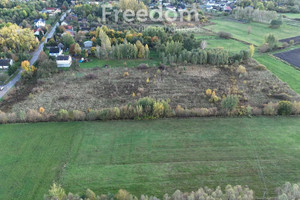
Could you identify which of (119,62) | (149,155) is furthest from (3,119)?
(119,62)

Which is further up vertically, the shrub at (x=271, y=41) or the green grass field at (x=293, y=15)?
the green grass field at (x=293, y=15)

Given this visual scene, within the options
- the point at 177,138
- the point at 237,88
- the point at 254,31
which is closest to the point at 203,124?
the point at 177,138

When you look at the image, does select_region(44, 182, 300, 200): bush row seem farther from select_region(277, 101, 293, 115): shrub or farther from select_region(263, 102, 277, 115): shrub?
select_region(277, 101, 293, 115): shrub

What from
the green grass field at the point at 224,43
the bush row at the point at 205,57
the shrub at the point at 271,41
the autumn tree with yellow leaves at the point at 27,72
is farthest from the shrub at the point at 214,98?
the autumn tree with yellow leaves at the point at 27,72

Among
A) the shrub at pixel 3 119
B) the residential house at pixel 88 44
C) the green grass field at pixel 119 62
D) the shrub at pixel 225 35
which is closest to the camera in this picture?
the shrub at pixel 3 119

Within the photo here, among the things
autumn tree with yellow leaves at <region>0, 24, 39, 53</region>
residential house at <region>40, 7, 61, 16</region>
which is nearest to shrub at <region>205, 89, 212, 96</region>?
autumn tree with yellow leaves at <region>0, 24, 39, 53</region>

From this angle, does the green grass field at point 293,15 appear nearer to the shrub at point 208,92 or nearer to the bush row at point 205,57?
the bush row at point 205,57
